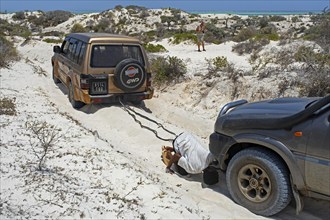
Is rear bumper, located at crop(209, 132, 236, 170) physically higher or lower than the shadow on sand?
higher

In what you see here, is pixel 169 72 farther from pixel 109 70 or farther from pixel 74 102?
pixel 74 102

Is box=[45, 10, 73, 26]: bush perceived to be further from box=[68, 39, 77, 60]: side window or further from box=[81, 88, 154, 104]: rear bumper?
box=[81, 88, 154, 104]: rear bumper

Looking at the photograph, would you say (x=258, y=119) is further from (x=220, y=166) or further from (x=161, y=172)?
(x=161, y=172)

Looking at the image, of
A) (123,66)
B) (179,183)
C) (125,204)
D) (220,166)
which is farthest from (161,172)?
(123,66)

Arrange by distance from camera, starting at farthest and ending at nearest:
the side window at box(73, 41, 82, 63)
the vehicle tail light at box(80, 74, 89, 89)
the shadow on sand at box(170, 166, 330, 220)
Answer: the side window at box(73, 41, 82, 63) → the vehicle tail light at box(80, 74, 89, 89) → the shadow on sand at box(170, 166, 330, 220)

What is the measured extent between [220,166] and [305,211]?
4.05 ft

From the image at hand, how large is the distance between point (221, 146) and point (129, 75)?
4.67 meters

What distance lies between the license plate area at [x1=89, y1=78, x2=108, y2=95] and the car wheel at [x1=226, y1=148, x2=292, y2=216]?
5060mm

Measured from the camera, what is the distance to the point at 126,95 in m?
9.45

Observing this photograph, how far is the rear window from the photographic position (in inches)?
357

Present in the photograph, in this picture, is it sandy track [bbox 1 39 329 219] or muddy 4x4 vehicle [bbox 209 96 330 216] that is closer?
muddy 4x4 vehicle [bbox 209 96 330 216]

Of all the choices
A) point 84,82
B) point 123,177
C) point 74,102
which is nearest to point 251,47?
point 74,102

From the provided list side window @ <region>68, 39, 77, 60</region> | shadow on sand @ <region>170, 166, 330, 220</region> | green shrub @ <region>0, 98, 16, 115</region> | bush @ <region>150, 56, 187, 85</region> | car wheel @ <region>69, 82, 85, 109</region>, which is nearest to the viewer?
shadow on sand @ <region>170, 166, 330, 220</region>

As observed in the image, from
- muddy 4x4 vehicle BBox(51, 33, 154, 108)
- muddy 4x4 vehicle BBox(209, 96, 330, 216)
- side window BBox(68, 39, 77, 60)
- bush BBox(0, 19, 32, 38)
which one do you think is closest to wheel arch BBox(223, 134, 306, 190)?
muddy 4x4 vehicle BBox(209, 96, 330, 216)
